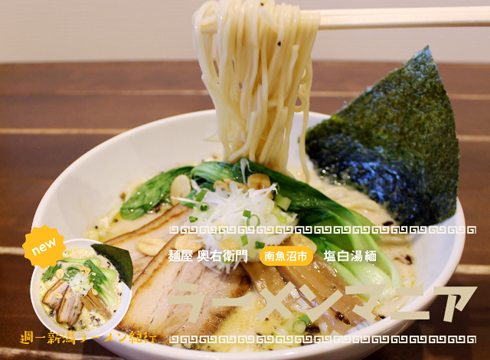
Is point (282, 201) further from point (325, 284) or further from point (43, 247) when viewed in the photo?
point (43, 247)

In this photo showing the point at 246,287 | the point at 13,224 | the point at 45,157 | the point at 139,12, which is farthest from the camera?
the point at 139,12

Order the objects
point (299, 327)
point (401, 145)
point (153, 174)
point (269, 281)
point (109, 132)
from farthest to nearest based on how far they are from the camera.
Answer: point (109, 132), point (153, 174), point (401, 145), point (269, 281), point (299, 327)

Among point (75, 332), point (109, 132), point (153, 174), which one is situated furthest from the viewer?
point (109, 132)

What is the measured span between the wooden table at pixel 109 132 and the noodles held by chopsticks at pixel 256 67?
92cm

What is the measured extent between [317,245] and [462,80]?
210 centimetres

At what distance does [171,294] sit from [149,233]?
342 mm

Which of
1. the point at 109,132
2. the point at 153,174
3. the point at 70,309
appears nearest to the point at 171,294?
the point at 70,309

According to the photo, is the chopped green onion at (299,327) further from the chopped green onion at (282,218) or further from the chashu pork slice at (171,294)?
the chopped green onion at (282,218)

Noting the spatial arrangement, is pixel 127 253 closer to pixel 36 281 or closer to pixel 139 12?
pixel 36 281

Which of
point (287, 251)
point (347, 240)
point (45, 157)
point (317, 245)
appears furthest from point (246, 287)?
point (45, 157)

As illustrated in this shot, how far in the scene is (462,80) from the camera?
2.69 metres

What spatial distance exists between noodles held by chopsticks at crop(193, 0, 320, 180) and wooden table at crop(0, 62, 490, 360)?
36.3 inches

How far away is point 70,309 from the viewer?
1.09 m

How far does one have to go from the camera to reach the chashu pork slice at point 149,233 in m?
1.43
